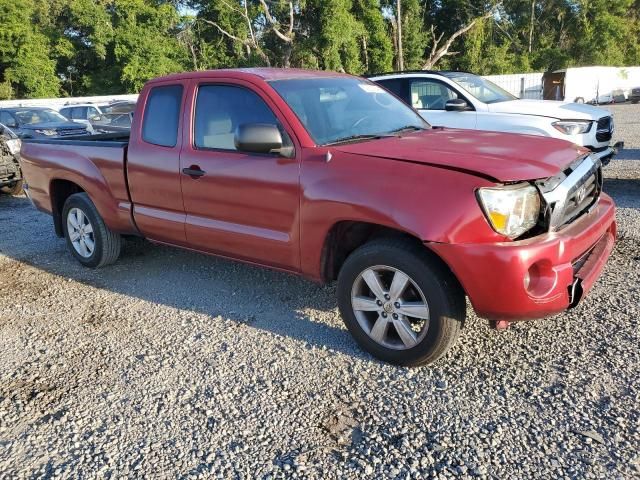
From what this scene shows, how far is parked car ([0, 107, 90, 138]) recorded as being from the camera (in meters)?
13.1

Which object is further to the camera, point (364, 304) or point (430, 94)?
point (430, 94)

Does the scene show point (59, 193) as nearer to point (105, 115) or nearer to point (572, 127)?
point (572, 127)

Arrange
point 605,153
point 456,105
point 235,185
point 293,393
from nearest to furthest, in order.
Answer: point 293,393 < point 235,185 < point 605,153 < point 456,105

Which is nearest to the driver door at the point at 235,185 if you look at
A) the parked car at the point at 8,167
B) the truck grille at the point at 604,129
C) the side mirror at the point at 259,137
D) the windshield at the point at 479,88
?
the side mirror at the point at 259,137

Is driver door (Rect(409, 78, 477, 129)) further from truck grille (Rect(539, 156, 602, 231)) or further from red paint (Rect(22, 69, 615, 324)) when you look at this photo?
truck grille (Rect(539, 156, 602, 231))

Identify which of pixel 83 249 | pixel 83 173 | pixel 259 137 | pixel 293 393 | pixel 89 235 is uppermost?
pixel 259 137

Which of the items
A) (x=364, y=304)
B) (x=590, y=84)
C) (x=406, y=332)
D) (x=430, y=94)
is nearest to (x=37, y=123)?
(x=430, y=94)

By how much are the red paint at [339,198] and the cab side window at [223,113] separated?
68mm

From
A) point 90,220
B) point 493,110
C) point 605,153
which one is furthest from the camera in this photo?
point 493,110

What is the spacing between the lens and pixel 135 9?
41844 millimetres

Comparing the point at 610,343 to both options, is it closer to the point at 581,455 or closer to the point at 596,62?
the point at 581,455

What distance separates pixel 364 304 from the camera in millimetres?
3439

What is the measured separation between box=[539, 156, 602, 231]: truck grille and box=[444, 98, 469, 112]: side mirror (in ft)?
13.3

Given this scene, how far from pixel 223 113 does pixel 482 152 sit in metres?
1.99
